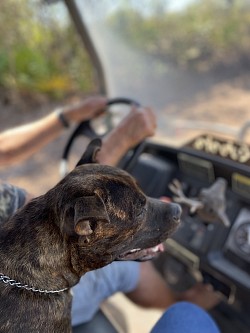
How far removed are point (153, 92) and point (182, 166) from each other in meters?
0.65

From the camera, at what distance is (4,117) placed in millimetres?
5957

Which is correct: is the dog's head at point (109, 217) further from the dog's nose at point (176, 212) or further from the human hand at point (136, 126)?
the human hand at point (136, 126)

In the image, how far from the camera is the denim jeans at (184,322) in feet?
4.92

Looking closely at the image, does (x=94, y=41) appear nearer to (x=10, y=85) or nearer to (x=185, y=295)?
(x=185, y=295)

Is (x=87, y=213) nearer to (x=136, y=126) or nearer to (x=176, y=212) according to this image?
(x=176, y=212)

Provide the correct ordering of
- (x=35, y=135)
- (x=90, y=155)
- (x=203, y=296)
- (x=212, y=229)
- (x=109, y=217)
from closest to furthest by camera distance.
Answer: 1. (x=109, y=217)
2. (x=90, y=155)
3. (x=212, y=229)
4. (x=203, y=296)
5. (x=35, y=135)

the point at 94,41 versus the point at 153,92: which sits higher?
the point at 94,41

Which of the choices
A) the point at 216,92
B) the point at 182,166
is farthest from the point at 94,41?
the point at 182,166

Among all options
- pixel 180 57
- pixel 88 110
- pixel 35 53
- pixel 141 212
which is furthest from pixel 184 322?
pixel 35 53

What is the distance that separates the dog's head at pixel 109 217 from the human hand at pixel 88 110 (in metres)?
0.71

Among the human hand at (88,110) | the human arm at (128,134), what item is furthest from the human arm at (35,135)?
the human arm at (128,134)

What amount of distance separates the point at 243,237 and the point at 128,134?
0.60 m

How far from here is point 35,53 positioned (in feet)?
20.8

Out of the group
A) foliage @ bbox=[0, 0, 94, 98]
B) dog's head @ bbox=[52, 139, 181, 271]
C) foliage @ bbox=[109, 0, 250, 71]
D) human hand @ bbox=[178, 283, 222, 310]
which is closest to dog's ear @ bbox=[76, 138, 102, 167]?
dog's head @ bbox=[52, 139, 181, 271]
